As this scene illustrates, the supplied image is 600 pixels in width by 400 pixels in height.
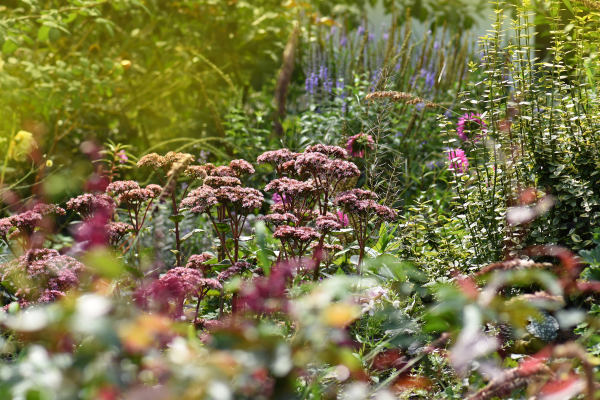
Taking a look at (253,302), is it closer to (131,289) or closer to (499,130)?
(131,289)

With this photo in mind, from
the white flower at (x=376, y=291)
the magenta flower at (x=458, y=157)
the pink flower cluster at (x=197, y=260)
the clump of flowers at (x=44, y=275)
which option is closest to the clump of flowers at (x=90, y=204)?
the clump of flowers at (x=44, y=275)

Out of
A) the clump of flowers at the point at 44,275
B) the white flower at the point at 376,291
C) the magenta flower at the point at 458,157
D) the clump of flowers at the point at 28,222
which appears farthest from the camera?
the magenta flower at the point at 458,157

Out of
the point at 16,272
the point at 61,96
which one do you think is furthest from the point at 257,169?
the point at 16,272

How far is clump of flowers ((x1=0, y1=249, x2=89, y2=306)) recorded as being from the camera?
7.07 feet

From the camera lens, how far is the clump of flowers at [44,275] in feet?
7.07

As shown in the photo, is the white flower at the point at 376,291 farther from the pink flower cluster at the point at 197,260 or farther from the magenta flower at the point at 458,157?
the magenta flower at the point at 458,157

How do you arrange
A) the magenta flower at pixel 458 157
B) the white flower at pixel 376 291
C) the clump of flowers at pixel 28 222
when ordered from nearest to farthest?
1. the white flower at pixel 376 291
2. the clump of flowers at pixel 28 222
3. the magenta flower at pixel 458 157

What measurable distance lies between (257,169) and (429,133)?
173 cm

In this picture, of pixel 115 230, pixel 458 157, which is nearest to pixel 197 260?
pixel 115 230

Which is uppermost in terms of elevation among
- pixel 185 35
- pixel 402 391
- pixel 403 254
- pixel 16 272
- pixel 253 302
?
pixel 185 35

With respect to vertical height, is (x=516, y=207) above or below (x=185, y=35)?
below

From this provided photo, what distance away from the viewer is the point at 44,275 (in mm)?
2193

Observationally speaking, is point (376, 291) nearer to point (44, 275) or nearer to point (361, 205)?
point (361, 205)

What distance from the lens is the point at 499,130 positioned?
2.68 metres
